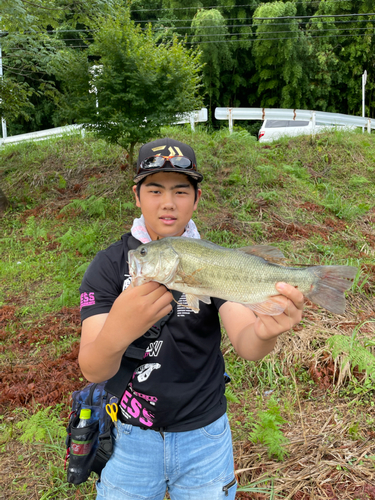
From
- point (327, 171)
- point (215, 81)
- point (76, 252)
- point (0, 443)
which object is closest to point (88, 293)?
point (0, 443)

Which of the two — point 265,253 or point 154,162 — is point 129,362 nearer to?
point 265,253

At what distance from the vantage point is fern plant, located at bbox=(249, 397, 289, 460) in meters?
3.22

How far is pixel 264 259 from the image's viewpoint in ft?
6.20

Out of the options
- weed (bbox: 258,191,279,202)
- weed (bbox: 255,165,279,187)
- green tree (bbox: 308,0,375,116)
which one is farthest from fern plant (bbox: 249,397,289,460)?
green tree (bbox: 308,0,375,116)

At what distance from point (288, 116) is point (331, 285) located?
15.9m

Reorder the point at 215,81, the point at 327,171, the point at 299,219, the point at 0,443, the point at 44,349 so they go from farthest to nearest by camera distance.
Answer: the point at 215,81 < the point at 327,171 < the point at 299,219 < the point at 44,349 < the point at 0,443

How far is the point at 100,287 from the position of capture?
2.04m

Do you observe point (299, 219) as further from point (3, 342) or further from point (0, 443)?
point (0, 443)

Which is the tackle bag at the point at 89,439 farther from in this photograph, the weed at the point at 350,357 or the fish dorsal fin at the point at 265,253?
the weed at the point at 350,357

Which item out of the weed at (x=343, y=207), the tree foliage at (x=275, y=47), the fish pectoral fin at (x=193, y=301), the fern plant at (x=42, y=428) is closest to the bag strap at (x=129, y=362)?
the fish pectoral fin at (x=193, y=301)

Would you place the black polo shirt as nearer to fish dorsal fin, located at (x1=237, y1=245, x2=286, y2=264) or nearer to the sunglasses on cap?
fish dorsal fin, located at (x1=237, y1=245, x2=286, y2=264)

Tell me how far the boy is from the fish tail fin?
0.40 feet

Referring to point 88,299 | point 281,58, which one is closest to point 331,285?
point 88,299

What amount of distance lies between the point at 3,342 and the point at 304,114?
1479 cm
